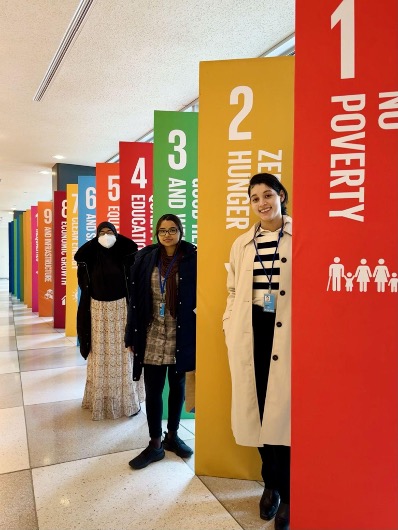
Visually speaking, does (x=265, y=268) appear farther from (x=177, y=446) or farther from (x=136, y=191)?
(x=136, y=191)

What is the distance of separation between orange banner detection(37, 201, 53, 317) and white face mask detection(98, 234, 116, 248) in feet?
19.8

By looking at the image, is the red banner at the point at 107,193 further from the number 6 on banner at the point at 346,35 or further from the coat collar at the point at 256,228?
the number 6 on banner at the point at 346,35

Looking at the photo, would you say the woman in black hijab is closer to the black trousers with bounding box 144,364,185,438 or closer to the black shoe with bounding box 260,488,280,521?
the black trousers with bounding box 144,364,185,438

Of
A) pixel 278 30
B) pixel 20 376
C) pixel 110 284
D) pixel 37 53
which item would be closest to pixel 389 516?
pixel 110 284

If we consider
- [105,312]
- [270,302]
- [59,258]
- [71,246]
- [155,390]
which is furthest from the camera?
[59,258]

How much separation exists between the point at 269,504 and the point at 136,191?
298 centimetres

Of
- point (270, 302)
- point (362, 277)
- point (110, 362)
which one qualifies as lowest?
point (110, 362)

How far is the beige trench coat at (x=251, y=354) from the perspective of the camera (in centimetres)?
202

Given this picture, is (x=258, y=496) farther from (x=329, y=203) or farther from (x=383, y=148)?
(x=383, y=148)

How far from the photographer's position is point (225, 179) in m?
2.52

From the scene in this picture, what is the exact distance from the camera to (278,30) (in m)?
3.66

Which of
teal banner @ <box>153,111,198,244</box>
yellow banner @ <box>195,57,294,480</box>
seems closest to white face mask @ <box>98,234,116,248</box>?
teal banner @ <box>153,111,198,244</box>

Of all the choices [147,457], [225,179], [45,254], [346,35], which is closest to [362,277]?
[346,35]

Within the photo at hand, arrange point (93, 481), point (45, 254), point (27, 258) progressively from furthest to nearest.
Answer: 1. point (27, 258)
2. point (45, 254)
3. point (93, 481)
